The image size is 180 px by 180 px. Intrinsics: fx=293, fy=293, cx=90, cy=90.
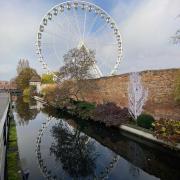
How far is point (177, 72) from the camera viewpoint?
14930mm

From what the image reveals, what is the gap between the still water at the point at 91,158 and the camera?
8.70 metres

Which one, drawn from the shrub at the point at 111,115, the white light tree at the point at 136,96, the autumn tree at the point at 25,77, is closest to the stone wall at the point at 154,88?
the white light tree at the point at 136,96

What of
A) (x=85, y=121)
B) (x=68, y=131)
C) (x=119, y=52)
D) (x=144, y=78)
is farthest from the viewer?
(x=119, y=52)

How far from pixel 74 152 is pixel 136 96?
234 inches

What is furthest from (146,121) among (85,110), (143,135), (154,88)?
(85,110)

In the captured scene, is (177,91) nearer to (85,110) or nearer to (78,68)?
(85,110)

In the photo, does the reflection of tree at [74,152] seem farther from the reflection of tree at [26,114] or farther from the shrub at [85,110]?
the reflection of tree at [26,114]

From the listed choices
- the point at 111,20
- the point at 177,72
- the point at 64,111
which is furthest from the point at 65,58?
the point at 177,72

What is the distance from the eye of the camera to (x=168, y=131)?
1093 centimetres

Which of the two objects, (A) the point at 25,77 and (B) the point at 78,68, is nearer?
(B) the point at 78,68

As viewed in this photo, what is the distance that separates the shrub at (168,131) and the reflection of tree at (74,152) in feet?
8.60

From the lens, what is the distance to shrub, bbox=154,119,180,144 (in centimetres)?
1050

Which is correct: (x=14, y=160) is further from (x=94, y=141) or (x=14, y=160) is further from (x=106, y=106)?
(x=106, y=106)

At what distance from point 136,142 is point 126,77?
27.3 feet
